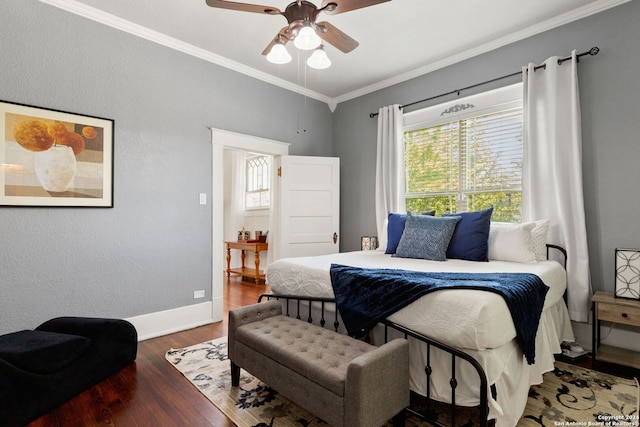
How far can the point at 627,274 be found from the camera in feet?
7.89

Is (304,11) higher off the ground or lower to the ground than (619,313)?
higher

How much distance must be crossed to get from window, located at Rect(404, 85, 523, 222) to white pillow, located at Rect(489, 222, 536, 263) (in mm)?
563

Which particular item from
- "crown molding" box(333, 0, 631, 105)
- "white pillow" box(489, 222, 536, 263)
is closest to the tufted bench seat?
"white pillow" box(489, 222, 536, 263)

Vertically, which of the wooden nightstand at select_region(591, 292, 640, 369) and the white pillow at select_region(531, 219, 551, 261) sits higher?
the white pillow at select_region(531, 219, 551, 261)

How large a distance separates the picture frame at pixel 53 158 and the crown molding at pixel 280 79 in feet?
2.98

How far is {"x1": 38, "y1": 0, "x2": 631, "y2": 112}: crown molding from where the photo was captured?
2768 millimetres

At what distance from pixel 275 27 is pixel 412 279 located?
2673 millimetres

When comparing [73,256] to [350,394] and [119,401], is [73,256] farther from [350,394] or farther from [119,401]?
[350,394]

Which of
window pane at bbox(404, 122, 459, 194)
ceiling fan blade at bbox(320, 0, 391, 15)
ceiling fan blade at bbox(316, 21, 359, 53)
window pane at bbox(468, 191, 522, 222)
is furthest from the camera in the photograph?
Answer: window pane at bbox(404, 122, 459, 194)

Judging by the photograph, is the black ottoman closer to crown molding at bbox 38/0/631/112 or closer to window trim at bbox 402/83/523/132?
crown molding at bbox 38/0/631/112

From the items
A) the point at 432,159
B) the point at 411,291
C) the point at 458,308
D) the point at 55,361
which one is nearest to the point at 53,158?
the point at 55,361

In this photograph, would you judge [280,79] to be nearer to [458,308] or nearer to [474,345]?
[458,308]

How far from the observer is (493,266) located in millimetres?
2496

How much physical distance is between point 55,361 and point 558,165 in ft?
13.1
